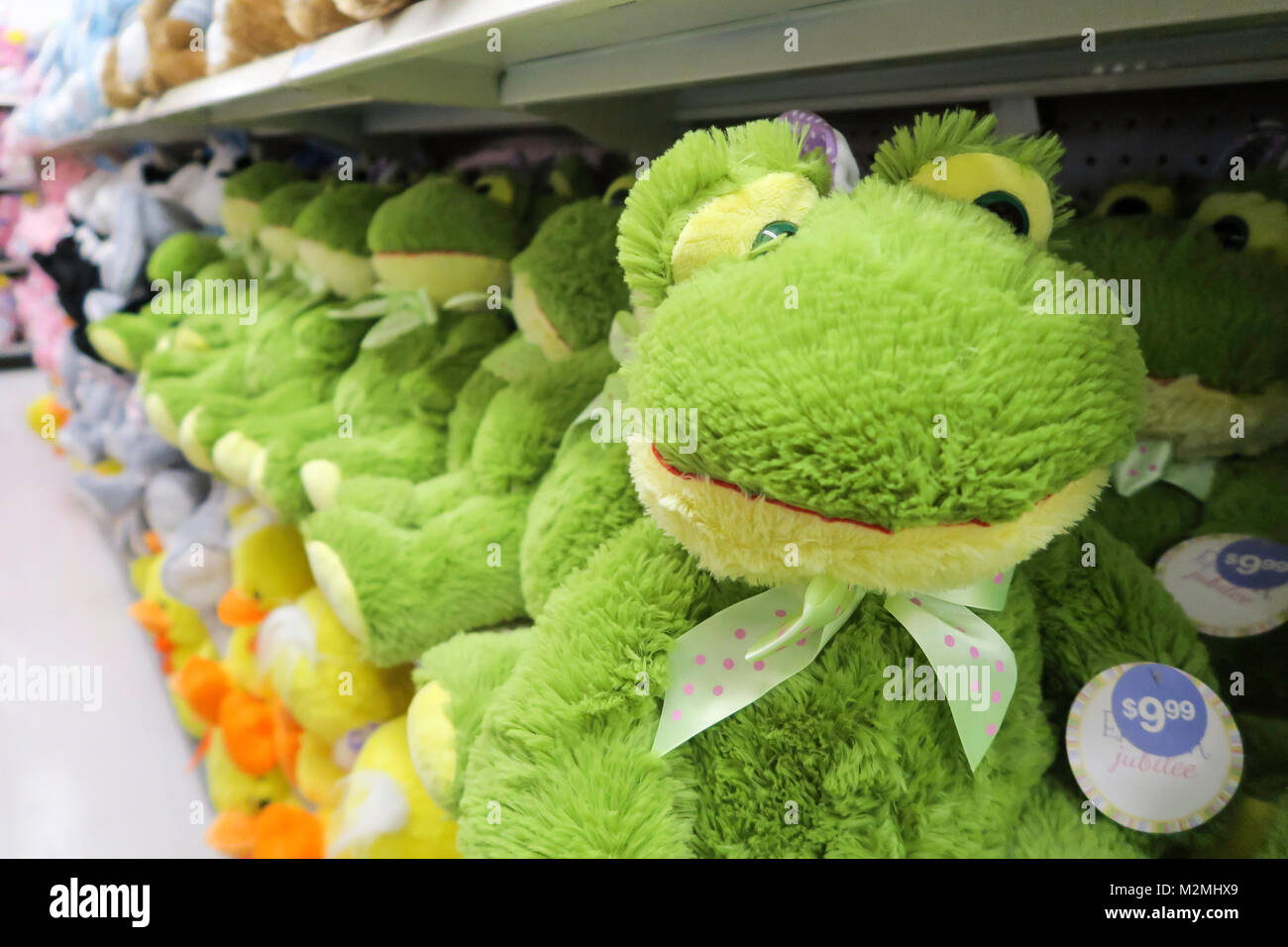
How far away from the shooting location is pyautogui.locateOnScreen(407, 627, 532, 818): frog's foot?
27.9 inches

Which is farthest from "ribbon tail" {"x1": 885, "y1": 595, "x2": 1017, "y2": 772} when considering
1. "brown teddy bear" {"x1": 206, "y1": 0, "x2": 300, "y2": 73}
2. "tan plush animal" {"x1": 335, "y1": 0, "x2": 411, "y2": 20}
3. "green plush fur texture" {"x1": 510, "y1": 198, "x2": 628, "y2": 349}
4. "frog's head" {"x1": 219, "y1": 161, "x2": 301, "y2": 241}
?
"frog's head" {"x1": 219, "y1": 161, "x2": 301, "y2": 241}

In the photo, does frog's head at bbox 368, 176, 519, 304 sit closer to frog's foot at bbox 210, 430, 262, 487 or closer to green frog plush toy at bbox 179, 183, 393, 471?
green frog plush toy at bbox 179, 183, 393, 471

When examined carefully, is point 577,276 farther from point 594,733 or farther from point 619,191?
point 594,733

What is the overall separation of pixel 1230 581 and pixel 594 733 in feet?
1.68

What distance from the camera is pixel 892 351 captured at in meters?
0.44

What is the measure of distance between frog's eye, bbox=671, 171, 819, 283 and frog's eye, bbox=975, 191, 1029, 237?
3.7 inches

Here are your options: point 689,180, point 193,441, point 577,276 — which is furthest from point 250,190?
point 689,180

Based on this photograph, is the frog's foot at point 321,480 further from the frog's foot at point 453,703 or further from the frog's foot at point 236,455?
the frog's foot at point 453,703

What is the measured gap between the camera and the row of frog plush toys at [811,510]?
447mm

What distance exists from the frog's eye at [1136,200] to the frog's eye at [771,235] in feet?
1.59

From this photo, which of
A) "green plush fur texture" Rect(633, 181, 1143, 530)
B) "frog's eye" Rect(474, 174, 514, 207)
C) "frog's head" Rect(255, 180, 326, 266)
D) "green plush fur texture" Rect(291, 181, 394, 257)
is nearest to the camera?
"green plush fur texture" Rect(633, 181, 1143, 530)
